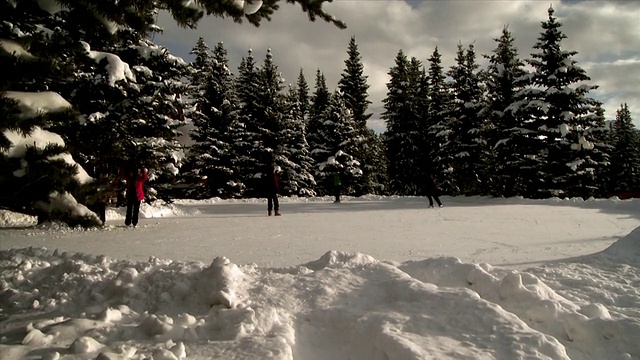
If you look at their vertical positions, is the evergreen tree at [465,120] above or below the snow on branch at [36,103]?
above

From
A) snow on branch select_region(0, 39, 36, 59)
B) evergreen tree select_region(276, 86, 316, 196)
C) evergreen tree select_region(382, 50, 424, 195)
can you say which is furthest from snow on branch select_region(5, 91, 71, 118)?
evergreen tree select_region(382, 50, 424, 195)

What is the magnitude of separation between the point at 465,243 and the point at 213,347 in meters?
6.37

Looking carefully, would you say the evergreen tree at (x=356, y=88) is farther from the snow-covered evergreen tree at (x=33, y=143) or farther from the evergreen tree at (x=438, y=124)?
the snow-covered evergreen tree at (x=33, y=143)

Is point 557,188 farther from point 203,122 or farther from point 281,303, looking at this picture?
point 203,122

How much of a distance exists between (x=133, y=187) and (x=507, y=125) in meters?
22.6

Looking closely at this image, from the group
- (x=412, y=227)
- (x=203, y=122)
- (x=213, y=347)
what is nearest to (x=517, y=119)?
(x=412, y=227)

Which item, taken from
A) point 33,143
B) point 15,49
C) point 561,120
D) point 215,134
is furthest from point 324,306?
point 215,134

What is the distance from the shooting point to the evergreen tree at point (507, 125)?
2277cm

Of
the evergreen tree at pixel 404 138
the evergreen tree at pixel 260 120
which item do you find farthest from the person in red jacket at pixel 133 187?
the evergreen tree at pixel 404 138

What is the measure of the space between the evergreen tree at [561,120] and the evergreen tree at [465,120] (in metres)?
5.22

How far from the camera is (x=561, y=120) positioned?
22500 millimetres

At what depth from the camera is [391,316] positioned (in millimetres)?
3887

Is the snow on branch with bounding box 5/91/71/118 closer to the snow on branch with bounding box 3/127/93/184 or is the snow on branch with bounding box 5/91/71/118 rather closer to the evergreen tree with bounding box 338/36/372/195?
the snow on branch with bounding box 3/127/93/184

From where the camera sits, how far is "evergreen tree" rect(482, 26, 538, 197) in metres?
22.8
